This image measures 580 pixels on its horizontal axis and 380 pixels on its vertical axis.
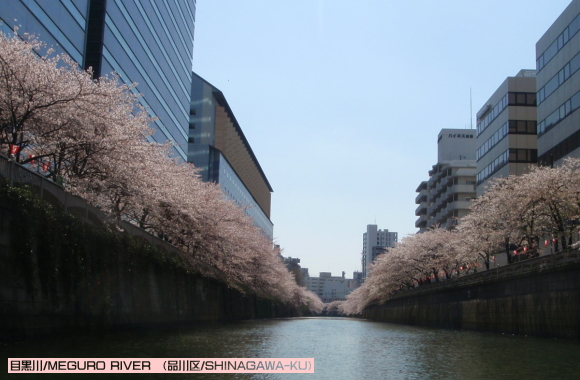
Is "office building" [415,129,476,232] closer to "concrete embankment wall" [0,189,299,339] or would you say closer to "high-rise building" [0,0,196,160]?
"high-rise building" [0,0,196,160]

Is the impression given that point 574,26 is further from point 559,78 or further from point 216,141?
point 216,141

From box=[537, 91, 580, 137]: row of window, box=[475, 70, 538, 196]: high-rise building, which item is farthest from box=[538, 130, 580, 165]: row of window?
box=[475, 70, 538, 196]: high-rise building

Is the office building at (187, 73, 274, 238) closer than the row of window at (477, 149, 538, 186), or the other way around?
the row of window at (477, 149, 538, 186)

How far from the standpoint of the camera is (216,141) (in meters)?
101

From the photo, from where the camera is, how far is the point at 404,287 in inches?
3858

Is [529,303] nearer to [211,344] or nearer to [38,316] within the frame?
[211,344]

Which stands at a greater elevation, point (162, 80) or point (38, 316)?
point (162, 80)

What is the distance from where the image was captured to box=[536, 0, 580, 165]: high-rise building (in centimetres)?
4650

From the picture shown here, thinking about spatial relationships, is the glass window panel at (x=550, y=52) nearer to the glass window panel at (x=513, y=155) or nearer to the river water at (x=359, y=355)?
the glass window panel at (x=513, y=155)

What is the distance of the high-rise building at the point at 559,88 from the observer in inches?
1831

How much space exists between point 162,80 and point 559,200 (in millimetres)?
41153

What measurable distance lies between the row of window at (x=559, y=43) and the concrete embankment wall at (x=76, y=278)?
3502 cm

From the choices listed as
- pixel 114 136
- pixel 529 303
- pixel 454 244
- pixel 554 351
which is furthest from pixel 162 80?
pixel 554 351

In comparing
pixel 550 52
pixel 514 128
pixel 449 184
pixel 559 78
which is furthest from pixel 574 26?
pixel 449 184
